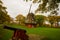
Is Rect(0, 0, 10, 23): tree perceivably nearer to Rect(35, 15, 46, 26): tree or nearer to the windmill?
the windmill

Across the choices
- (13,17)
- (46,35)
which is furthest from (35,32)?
(13,17)

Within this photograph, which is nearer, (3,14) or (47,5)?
(3,14)

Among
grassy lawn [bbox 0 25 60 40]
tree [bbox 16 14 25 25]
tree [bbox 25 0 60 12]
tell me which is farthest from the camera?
tree [bbox 25 0 60 12]

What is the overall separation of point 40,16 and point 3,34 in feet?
2.97

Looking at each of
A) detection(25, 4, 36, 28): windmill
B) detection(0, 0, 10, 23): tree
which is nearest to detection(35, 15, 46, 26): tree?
detection(25, 4, 36, 28): windmill

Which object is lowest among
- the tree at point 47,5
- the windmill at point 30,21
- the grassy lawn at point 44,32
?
the grassy lawn at point 44,32

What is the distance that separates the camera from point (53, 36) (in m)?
4.01

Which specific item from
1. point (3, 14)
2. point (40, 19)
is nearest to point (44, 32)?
point (40, 19)

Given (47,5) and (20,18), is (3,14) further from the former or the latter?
(47,5)

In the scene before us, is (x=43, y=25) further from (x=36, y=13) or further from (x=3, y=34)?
(x=3, y=34)

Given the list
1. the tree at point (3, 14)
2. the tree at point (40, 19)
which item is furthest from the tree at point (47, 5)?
the tree at point (3, 14)

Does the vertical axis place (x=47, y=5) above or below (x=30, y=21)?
above

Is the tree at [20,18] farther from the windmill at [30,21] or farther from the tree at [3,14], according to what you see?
the tree at [3,14]

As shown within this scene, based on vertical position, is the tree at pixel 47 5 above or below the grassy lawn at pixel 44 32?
above
